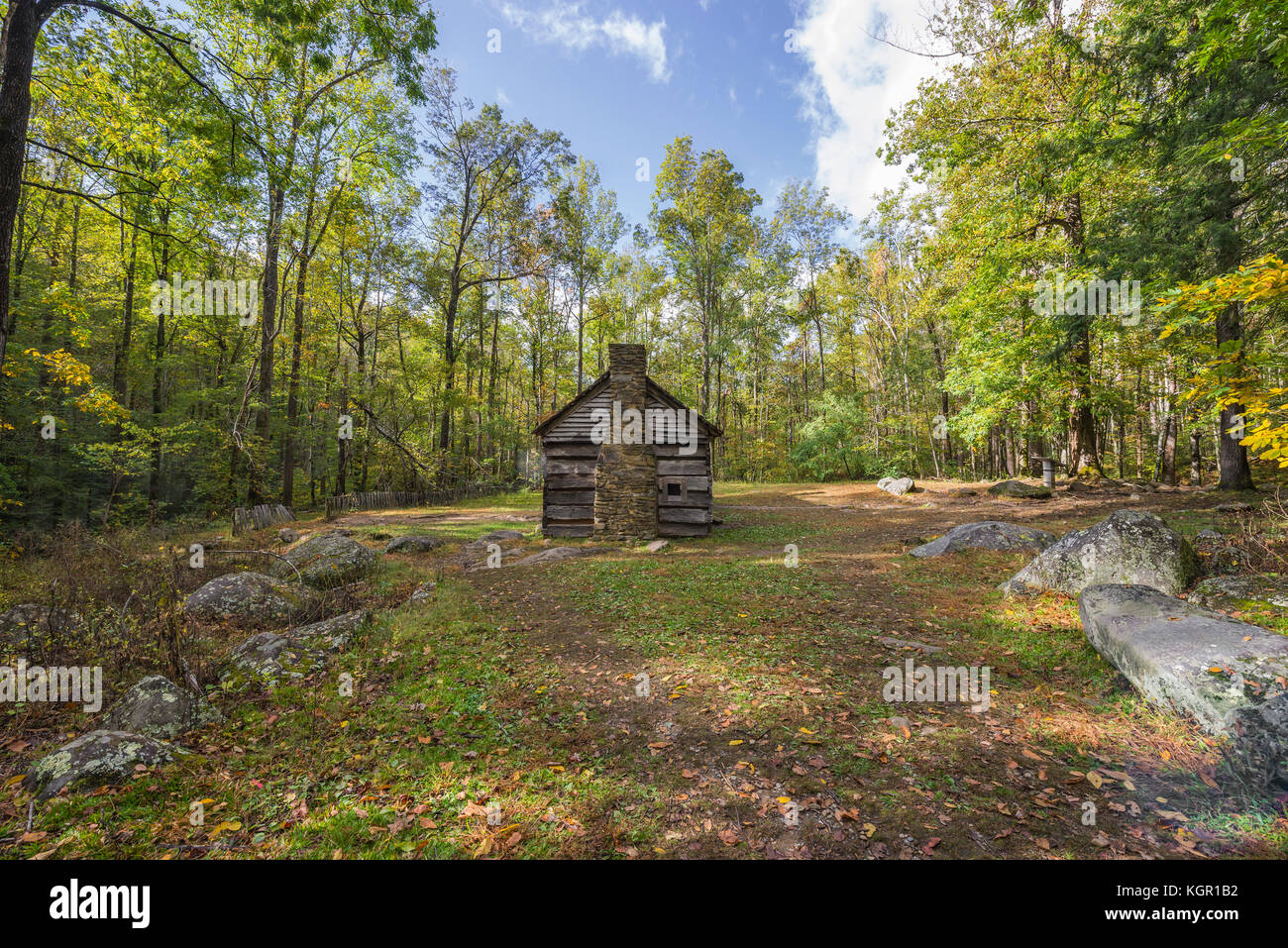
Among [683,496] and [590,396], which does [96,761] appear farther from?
[683,496]

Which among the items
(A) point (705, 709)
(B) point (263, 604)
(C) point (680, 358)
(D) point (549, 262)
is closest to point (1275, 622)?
(A) point (705, 709)

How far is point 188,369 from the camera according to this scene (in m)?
25.7

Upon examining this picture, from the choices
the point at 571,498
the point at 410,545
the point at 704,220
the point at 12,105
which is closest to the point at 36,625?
the point at 12,105

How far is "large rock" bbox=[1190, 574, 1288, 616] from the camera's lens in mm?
5238

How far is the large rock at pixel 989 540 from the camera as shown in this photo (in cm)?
1000

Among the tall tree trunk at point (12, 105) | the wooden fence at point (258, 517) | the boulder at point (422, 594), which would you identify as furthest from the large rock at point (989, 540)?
the wooden fence at point (258, 517)

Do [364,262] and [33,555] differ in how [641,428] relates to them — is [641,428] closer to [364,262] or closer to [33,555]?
[33,555]

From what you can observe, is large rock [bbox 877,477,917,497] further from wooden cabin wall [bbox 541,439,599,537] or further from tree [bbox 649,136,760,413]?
wooden cabin wall [bbox 541,439,599,537]

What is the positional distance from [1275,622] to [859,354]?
40.2 m

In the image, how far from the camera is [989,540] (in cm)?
1030

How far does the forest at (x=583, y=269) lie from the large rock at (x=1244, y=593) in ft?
7.31

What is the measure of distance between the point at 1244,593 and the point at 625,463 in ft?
37.6

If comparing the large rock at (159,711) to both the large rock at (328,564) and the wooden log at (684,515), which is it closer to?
the large rock at (328,564)
